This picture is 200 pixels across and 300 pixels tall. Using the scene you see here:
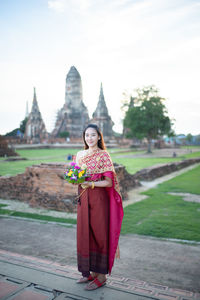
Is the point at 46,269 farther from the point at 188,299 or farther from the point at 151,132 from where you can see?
the point at 151,132

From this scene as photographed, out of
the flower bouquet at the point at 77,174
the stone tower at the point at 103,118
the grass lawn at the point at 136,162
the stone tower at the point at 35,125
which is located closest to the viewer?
the flower bouquet at the point at 77,174

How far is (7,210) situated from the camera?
735 centimetres

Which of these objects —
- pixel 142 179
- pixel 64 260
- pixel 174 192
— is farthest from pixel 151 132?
pixel 64 260

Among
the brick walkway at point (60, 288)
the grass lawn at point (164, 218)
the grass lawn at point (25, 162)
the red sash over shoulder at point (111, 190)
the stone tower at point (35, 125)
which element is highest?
the stone tower at point (35, 125)

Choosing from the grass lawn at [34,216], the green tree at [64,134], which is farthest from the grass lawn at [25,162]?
the green tree at [64,134]

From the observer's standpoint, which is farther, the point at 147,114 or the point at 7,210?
the point at 147,114

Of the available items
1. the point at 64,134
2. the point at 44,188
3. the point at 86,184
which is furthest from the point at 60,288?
the point at 64,134

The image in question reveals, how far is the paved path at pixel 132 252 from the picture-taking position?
A: 12.1 ft

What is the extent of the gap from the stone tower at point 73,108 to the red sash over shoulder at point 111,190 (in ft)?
190

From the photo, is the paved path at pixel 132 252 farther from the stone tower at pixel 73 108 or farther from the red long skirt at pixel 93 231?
the stone tower at pixel 73 108

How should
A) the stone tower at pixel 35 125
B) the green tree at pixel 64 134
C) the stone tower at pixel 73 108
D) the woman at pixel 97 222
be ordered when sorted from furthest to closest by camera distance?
the stone tower at pixel 73 108 → the green tree at pixel 64 134 → the stone tower at pixel 35 125 → the woman at pixel 97 222

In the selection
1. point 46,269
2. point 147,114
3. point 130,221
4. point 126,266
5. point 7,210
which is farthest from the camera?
point 147,114

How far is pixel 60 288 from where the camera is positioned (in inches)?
→ 115

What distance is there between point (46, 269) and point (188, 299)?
164 centimetres
